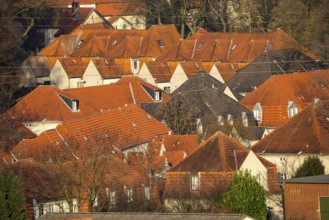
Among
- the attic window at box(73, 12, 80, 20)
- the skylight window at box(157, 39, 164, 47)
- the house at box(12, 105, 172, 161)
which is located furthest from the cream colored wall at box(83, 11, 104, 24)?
the house at box(12, 105, 172, 161)

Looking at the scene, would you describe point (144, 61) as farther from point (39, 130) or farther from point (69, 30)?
point (39, 130)

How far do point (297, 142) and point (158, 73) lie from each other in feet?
82.5

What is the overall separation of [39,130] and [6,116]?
1433mm

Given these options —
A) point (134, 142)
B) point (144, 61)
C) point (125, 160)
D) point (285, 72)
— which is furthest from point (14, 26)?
point (125, 160)

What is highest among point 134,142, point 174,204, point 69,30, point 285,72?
point 69,30

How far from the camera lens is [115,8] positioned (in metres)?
99.4

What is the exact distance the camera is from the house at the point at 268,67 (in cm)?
6725

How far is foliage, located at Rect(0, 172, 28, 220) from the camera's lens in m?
32.9

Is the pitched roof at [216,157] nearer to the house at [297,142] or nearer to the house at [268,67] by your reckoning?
the house at [297,142]

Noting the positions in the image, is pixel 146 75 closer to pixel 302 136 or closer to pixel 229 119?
pixel 229 119

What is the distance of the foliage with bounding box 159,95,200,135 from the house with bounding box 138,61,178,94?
502 inches

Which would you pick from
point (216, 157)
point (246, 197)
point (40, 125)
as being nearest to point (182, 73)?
point (40, 125)

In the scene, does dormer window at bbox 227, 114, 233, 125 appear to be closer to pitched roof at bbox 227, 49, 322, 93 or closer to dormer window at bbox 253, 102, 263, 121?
dormer window at bbox 253, 102, 263, 121

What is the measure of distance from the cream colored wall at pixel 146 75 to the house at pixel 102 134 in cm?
1397
